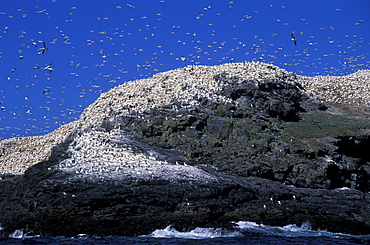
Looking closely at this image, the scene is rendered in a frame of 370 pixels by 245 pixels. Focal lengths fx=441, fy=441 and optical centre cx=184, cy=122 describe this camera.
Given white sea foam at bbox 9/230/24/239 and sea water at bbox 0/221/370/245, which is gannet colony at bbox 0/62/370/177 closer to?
white sea foam at bbox 9/230/24/239

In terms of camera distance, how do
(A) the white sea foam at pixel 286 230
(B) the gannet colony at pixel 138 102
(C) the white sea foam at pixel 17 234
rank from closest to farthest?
(A) the white sea foam at pixel 286 230, (C) the white sea foam at pixel 17 234, (B) the gannet colony at pixel 138 102

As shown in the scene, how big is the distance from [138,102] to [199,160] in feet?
40.6

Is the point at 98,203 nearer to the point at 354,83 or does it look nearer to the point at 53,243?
the point at 53,243

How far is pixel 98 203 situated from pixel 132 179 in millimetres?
3133

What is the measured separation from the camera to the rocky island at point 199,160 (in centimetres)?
2772

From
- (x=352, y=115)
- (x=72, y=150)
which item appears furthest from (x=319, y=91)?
(x=72, y=150)

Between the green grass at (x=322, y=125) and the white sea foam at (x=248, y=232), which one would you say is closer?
the white sea foam at (x=248, y=232)

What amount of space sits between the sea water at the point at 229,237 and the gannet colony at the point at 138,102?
308 inches

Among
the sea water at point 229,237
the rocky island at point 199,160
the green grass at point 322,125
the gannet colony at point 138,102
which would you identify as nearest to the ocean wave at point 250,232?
the sea water at point 229,237

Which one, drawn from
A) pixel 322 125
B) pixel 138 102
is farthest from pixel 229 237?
pixel 138 102

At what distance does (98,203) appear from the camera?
92.2ft

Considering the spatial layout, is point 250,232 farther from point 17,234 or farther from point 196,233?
point 17,234

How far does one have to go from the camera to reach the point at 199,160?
35.4m

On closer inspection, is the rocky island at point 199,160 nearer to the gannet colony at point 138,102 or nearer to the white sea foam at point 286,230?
the gannet colony at point 138,102
